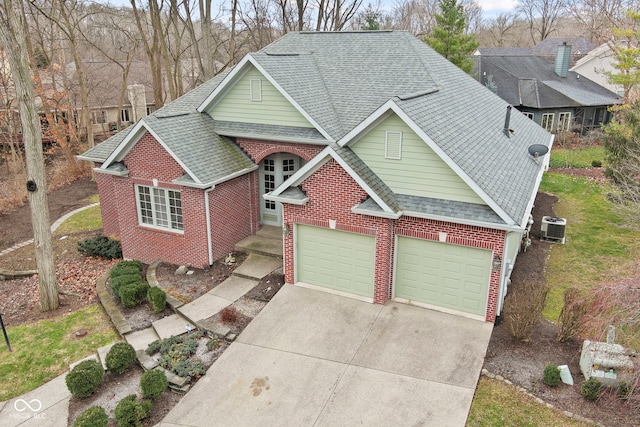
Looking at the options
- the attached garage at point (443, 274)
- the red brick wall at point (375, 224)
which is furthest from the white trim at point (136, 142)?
the attached garage at point (443, 274)

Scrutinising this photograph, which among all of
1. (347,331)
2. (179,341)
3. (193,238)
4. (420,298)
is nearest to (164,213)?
(193,238)

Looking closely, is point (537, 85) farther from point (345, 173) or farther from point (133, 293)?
point (133, 293)

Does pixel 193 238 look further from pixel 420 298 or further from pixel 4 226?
pixel 4 226

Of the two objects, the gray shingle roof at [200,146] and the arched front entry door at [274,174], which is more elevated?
the gray shingle roof at [200,146]

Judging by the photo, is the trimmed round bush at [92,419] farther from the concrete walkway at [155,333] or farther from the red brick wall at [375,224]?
the red brick wall at [375,224]

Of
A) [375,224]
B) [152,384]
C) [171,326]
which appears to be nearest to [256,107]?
[375,224]

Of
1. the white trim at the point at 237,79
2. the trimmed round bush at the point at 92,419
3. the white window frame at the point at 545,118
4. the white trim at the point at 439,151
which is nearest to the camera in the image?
the trimmed round bush at the point at 92,419
